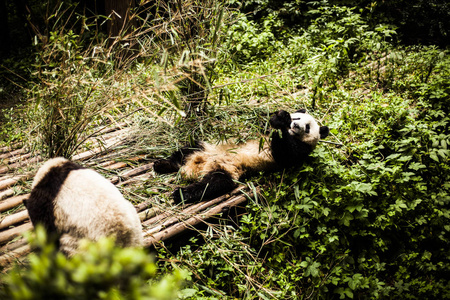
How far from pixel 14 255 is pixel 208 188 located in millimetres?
1577

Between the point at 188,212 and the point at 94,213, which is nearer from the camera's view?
the point at 94,213

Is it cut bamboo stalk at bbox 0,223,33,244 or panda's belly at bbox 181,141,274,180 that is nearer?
cut bamboo stalk at bbox 0,223,33,244

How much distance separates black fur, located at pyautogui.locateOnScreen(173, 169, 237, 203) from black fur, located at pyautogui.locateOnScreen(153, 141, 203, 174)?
0.40 m

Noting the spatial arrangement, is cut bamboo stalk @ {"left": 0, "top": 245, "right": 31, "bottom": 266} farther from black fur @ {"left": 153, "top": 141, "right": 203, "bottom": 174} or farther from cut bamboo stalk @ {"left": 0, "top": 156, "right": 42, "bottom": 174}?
black fur @ {"left": 153, "top": 141, "right": 203, "bottom": 174}

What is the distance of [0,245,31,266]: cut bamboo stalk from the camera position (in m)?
1.92

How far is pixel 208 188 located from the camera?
2787 mm

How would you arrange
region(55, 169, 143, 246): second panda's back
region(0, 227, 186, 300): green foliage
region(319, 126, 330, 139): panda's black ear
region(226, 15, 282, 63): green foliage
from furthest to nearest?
region(226, 15, 282, 63): green foliage < region(319, 126, 330, 139): panda's black ear < region(55, 169, 143, 246): second panda's back < region(0, 227, 186, 300): green foliage

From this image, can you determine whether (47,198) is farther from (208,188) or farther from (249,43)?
(249,43)

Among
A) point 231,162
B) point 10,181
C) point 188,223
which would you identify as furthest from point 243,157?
point 10,181

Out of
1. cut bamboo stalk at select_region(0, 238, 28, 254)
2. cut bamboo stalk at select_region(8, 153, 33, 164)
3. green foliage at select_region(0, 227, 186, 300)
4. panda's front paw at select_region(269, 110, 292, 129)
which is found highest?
green foliage at select_region(0, 227, 186, 300)

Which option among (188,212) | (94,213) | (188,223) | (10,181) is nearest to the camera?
(94,213)

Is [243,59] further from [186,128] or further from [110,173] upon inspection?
[110,173]

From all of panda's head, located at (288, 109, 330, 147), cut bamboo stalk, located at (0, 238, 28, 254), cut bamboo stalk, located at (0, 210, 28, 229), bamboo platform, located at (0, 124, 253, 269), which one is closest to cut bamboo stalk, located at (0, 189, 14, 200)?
bamboo platform, located at (0, 124, 253, 269)

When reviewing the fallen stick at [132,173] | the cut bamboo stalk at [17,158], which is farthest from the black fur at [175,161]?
the cut bamboo stalk at [17,158]
